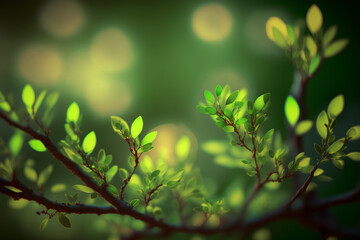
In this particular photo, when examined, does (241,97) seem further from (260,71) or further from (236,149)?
(260,71)

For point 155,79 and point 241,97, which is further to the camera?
point 155,79

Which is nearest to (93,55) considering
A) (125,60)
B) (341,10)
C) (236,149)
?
(125,60)

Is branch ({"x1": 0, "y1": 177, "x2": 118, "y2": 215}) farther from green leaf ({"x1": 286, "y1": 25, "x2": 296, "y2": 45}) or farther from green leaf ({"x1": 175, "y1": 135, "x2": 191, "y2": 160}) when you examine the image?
green leaf ({"x1": 286, "y1": 25, "x2": 296, "y2": 45})

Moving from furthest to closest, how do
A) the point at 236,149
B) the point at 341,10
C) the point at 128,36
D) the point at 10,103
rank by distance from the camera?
the point at 128,36 → the point at 341,10 → the point at 236,149 → the point at 10,103

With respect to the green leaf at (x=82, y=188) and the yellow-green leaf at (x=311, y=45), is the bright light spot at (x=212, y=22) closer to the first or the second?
the yellow-green leaf at (x=311, y=45)

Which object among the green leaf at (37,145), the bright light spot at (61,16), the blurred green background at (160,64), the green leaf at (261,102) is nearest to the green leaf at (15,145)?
the green leaf at (37,145)

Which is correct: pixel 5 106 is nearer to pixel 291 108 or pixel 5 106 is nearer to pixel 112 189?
pixel 112 189
